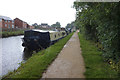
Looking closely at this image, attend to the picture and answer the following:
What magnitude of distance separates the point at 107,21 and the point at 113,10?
1.85 feet

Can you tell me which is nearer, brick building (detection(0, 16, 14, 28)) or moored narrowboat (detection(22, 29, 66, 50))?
moored narrowboat (detection(22, 29, 66, 50))

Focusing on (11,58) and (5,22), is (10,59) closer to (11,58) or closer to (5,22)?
(11,58)

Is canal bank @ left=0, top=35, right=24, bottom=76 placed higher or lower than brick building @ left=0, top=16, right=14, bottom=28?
lower

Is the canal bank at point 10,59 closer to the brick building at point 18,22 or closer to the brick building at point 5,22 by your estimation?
the brick building at point 5,22

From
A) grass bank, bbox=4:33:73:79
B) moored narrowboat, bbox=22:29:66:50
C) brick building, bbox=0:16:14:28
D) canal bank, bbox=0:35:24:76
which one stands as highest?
brick building, bbox=0:16:14:28

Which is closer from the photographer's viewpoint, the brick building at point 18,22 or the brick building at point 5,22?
the brick building at point 5,22

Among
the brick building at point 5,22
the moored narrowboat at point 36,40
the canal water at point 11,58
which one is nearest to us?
the canal water at point 11,58

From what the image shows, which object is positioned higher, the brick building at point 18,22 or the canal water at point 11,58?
the brick building at point 18,22

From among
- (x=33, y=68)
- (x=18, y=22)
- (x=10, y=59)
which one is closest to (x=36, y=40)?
(x=10, y=59)

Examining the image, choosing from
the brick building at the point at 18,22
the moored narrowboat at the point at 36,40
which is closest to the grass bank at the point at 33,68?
the moored narrowboat at the point at 36,40

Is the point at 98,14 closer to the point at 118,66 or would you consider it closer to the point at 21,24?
the point at 118,66

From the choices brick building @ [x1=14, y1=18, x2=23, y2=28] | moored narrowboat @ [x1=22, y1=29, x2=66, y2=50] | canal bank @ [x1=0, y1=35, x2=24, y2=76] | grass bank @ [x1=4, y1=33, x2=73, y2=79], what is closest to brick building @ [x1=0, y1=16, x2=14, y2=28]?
brick building @ [x1=14, y1=18, x2=23, y2=28]

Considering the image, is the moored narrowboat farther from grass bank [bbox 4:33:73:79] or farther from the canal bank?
grass bank [bbox 4:33:73:79]

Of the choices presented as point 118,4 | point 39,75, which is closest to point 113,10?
point 118,4
